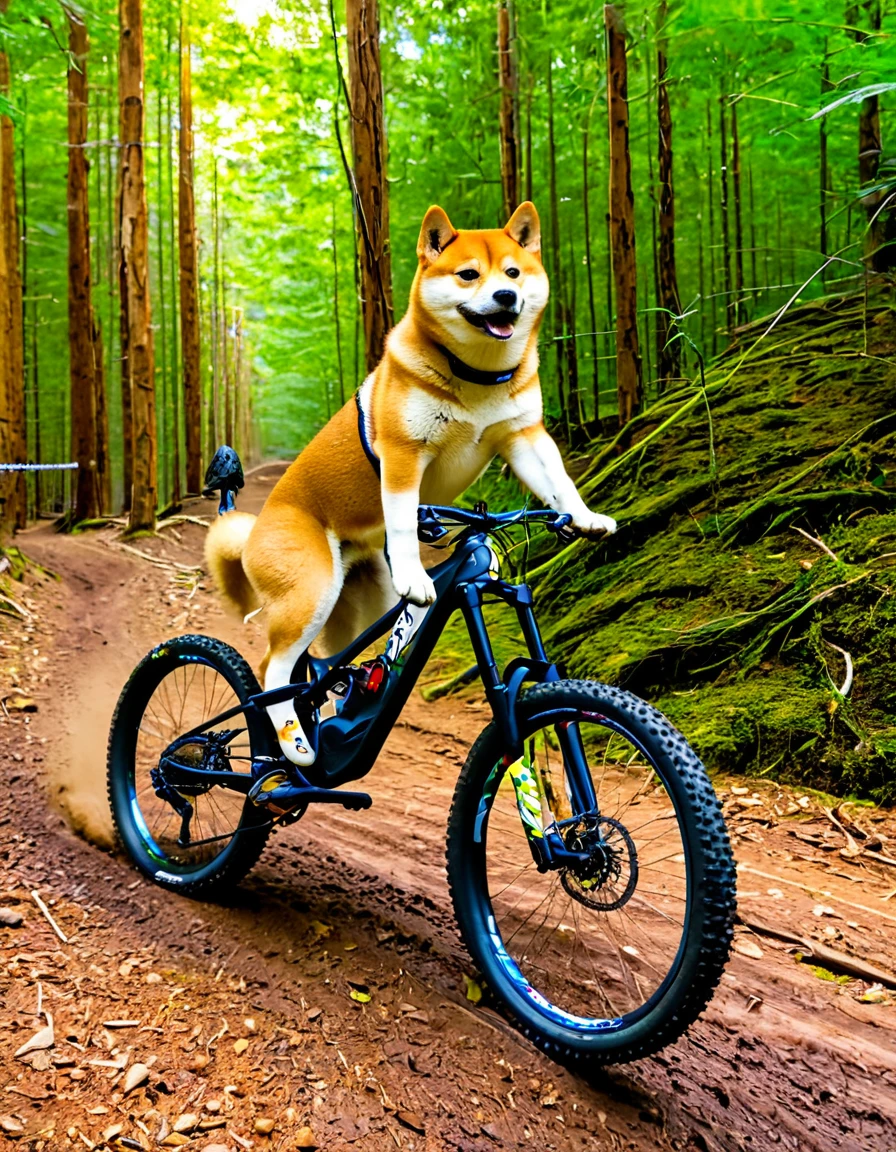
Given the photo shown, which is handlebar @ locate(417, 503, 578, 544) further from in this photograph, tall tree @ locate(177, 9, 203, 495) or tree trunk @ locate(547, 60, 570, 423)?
tall tree @ locate(177, 9, 203, 495)

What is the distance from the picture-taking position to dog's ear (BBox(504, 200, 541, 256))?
2041 mm

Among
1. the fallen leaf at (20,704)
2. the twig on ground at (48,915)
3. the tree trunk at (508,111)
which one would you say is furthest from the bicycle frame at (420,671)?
the tree trunk at (508,111)

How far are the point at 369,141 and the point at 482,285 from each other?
8.67 ft

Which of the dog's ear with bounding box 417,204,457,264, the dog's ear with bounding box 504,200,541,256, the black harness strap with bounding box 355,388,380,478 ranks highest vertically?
the dog's ear with bounding box 504,200,541,256

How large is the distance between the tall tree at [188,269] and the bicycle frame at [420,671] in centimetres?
1113

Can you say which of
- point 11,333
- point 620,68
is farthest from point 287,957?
point 11,333

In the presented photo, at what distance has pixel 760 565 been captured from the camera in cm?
395

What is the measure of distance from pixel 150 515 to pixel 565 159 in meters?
6.29

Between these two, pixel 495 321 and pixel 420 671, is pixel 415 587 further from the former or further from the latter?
pixel 495 321

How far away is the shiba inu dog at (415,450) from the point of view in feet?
6.42

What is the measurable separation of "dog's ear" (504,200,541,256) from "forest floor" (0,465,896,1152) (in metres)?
2.00

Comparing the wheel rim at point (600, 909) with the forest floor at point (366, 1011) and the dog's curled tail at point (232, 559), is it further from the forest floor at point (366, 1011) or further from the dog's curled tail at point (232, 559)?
the dog's curled tail at point (232, 559)

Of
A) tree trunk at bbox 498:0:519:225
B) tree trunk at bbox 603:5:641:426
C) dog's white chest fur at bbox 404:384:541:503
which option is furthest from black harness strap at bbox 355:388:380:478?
tree trunk at bbox 498:0:519:225

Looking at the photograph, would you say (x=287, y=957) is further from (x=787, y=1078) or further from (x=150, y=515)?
(x=150, y=515)
